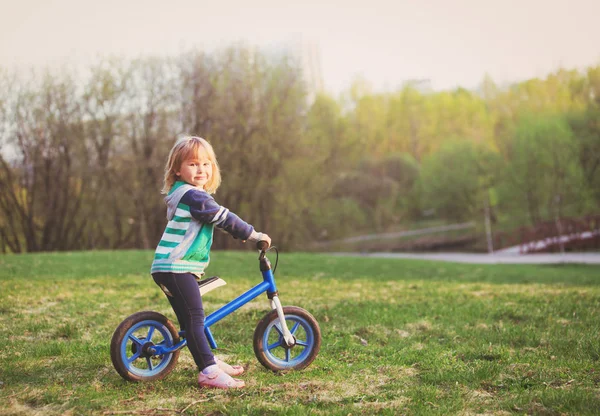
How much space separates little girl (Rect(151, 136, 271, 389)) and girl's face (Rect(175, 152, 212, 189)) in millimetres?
12

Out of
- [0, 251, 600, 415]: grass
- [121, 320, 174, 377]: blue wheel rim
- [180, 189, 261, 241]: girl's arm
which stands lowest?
[0, 251, 600, 415]: grass

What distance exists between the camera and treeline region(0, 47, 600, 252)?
29.5 metres

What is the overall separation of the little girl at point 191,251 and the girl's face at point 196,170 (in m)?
0.01

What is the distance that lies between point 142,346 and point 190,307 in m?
0.47

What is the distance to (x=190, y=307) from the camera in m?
4.06

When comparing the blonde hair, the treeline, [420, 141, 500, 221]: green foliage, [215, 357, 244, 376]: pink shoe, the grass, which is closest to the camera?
the grass

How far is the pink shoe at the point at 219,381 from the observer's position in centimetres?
397

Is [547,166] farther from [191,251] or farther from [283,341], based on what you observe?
[191,251]

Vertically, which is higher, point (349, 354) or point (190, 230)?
point (190, 230)

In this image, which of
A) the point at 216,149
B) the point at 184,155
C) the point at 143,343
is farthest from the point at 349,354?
the point at 216,149

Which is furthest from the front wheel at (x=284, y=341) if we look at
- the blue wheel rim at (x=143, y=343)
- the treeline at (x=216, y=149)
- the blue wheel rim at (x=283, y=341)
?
the treeline at (x=216, y=149)

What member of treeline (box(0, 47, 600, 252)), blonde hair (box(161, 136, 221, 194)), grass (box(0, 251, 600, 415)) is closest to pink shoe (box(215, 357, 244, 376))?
grass (box(0, 251, 600, 415))

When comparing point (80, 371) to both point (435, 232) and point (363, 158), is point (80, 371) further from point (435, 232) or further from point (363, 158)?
point (435, 232)

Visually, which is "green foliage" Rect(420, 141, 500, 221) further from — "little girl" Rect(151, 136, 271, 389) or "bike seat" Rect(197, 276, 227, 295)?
"little girl" Rect(151, 136, 271, 389)
